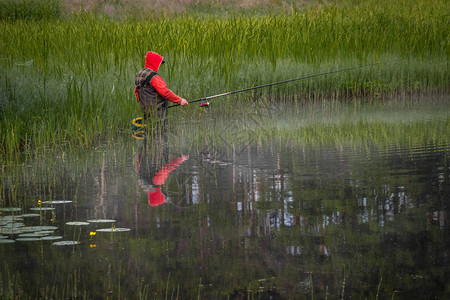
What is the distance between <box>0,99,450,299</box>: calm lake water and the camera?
11.6 ft

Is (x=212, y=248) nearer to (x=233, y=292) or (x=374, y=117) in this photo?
(x=233, y=292)

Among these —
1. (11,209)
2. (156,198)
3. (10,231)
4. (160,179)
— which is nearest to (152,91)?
(160,179)

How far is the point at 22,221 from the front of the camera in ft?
15.2

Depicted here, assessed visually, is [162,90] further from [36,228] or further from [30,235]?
[30,235]

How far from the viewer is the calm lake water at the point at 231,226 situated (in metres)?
3.53

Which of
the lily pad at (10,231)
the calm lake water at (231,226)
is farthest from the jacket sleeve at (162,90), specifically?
the lily pad at (10,231)

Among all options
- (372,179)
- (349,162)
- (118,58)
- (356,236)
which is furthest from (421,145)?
(118,58)

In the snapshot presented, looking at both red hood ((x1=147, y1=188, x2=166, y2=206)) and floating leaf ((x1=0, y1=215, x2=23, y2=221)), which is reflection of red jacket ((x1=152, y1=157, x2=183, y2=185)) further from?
floating leaf ((x1=0, y1=215, x2=23, y2=221))

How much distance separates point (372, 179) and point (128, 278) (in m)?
3.03

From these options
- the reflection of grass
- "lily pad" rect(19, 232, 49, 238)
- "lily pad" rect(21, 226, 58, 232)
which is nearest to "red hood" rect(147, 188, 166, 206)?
"lily pad" rect(21, 226, 58, 232)

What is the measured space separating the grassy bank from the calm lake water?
2446 mm

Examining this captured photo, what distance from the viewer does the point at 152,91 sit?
898 centimetres

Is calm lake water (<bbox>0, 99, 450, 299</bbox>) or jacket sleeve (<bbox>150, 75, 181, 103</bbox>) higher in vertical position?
jacket sleeve (<bbox>150, 75, 181, 103</bbox>)

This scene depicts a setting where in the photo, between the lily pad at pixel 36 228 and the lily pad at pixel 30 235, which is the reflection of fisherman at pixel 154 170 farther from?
the lily pad at pixel 30 235
